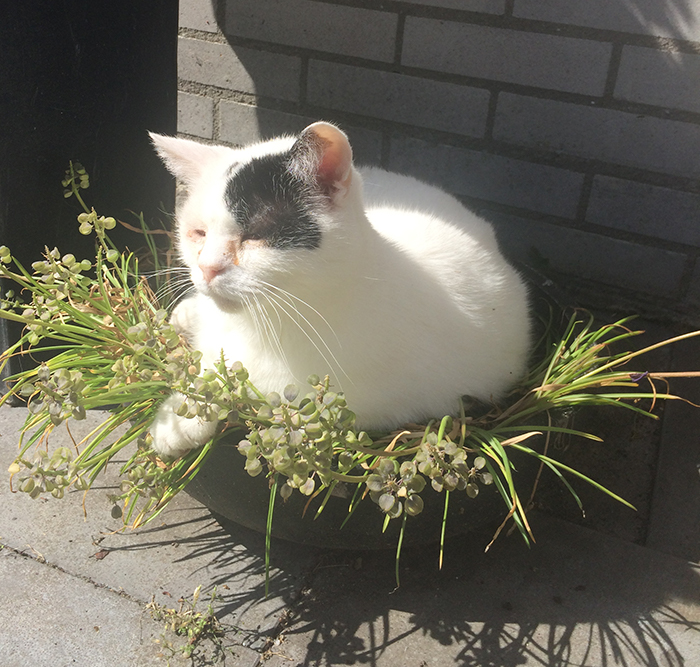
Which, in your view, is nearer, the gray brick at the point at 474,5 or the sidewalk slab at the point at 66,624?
the sidewalk slab at the point at 66,624

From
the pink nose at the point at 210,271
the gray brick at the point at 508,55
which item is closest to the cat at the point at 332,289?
the pink nose at the point at 210,271

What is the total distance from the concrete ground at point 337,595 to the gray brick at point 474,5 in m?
1.41

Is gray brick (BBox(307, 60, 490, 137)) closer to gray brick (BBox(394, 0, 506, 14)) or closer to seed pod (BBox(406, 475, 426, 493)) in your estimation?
gray brick (BBox(394, 0, 506, 14))

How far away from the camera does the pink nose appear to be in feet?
3.86

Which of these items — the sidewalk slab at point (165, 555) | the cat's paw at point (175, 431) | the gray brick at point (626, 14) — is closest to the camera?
the cat's paw at point (175, 431)

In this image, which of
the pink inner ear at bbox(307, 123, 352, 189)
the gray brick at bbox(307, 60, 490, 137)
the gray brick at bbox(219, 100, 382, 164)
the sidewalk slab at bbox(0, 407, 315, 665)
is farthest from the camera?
the gray brick at bbox(219, 100, 382, 164)

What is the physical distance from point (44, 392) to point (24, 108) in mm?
834

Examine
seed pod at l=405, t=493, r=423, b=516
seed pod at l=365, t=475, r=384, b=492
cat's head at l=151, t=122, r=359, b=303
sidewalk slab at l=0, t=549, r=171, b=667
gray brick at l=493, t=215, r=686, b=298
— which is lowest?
sidewalk slab at l=0, t=549, r=171, b=667

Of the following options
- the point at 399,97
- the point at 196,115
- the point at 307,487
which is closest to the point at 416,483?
the point at 307,487

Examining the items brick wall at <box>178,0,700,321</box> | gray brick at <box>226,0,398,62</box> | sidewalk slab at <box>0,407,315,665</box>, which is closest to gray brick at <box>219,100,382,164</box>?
brick wall at <box>178,0,700,321</box>

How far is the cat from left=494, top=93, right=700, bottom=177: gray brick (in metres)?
0.54

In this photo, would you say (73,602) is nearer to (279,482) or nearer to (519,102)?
(279,482)

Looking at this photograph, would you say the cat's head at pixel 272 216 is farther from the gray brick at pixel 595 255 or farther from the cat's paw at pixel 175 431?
the gray brick at pixel 595 255

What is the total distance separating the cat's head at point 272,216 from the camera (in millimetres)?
1175
